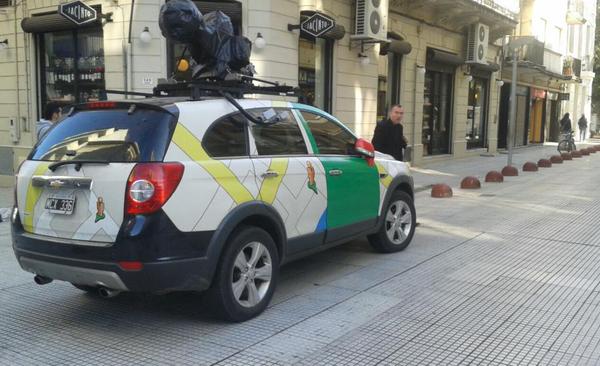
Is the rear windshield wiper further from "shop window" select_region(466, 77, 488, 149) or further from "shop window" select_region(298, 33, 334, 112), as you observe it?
"shop window" select_region(466, 77, 488, 149)

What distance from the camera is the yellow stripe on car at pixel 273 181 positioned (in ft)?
15.2

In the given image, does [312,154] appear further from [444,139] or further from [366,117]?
[444,139]

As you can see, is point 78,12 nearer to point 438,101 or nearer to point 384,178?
point 384,178

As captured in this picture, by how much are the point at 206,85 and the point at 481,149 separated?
20665 millimetres

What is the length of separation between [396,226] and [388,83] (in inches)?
429

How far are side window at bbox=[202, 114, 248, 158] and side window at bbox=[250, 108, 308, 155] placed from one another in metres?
0.14

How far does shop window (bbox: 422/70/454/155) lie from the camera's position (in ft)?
63.4

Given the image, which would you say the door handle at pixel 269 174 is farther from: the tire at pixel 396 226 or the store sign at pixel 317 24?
the store sign at pixel 317 24

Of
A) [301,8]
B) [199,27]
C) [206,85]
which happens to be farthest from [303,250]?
[301,8]

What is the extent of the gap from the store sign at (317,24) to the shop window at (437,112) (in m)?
7.20

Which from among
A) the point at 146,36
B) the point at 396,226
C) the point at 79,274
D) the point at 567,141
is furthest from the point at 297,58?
the point at 567,141

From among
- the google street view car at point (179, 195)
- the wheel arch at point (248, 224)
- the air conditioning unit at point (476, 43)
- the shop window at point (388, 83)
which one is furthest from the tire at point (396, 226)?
the air conditioning unit at point (476, 43)

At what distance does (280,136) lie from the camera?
504 cm

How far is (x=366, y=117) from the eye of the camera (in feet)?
50.6
